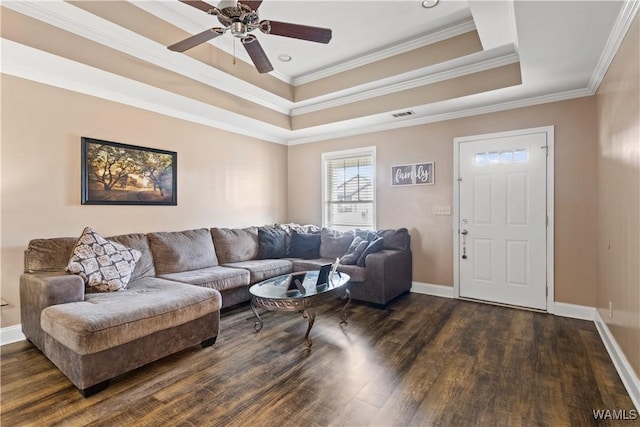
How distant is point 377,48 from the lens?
3729 mm

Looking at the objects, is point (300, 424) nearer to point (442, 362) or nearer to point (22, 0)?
point (442, 362)

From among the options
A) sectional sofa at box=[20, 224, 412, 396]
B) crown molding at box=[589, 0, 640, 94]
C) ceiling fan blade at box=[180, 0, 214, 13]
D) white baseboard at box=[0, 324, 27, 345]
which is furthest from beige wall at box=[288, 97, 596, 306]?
white baseboard at box=[0, 324, 27, 345]

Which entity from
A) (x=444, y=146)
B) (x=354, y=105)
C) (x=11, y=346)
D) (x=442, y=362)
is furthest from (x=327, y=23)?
(x=11, y=346)

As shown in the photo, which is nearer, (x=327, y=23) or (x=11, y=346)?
(x=11, y=346)

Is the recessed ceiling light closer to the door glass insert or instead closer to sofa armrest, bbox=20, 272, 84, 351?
the door glass insert

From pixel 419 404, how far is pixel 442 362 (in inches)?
24.5

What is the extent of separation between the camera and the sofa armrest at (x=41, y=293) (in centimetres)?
231

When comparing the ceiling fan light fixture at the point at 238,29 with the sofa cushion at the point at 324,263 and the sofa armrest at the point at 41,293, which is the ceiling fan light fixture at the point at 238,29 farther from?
the sofa cushion at the point at 324,263

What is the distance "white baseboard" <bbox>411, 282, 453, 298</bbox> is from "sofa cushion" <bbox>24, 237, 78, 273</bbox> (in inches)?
160

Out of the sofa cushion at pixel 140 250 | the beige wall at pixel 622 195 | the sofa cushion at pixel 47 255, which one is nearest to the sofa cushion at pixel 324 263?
the sofa cushion at pixel 140 250

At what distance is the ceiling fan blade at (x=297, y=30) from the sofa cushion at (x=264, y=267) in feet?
8.46

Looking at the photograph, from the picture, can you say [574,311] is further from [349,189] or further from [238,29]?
[238,29]

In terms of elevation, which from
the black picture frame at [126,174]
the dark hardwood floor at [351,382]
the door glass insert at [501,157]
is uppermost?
the door glass insert at [501,157]

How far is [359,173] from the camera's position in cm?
504
